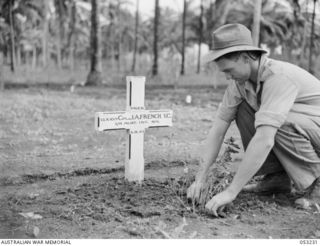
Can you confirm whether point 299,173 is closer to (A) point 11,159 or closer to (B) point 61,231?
(B) point 61,231

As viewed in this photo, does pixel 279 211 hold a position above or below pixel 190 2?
below

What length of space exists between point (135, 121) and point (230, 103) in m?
0.80

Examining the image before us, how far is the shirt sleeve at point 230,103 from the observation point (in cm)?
333

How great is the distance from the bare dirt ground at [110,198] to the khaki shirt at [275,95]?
62cm

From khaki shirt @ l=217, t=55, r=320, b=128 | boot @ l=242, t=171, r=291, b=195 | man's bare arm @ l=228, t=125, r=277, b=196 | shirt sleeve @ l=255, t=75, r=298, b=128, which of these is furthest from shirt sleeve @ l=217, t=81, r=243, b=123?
boot @ l=242, t=171, r=291, b=195

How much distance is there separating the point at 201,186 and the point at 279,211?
1.87 ft

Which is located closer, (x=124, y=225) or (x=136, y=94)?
(x=124, y=225)

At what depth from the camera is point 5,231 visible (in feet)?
9.39

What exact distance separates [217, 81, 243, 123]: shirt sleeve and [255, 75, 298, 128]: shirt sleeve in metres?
0.32

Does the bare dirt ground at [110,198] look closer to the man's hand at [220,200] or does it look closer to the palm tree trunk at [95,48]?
the man's hand at [220,200]

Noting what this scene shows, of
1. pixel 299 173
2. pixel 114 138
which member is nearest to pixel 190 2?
pixel 114 138

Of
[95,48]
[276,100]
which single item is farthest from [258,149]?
[95,48]

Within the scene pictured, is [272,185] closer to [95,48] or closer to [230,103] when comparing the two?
[230,103]

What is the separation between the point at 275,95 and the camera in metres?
2.97
